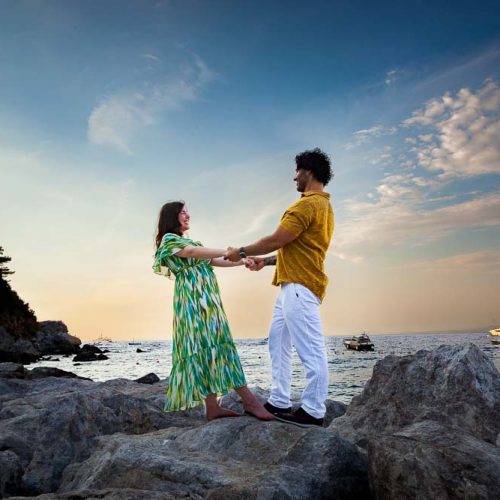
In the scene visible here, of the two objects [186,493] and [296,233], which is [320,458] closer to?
[186,493]

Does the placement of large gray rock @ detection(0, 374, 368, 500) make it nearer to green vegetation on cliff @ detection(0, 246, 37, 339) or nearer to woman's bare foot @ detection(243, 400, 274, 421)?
woman's bare foot @ detection(243, 400, 274, 421)

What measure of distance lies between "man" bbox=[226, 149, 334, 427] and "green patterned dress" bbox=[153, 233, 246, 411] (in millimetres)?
445

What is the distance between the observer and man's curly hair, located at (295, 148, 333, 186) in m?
5.43

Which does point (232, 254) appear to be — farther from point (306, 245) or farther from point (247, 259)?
point (306, 245)

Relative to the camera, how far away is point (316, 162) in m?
5.44

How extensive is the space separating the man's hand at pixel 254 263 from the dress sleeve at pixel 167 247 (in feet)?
2.47

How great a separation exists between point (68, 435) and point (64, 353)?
9026 cm

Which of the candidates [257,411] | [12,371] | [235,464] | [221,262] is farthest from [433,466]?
[12,371]

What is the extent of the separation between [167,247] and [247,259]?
3.04ft

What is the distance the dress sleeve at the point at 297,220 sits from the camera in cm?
512

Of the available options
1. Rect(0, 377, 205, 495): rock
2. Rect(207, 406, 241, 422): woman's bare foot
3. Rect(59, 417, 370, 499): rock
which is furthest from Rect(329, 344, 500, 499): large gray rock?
Rect(0, 377, 205, 495): rock

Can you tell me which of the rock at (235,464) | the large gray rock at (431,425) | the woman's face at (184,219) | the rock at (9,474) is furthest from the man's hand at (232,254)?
the rock at (9,474)

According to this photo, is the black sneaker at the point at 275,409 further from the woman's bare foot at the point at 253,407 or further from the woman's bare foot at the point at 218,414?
the woman's bare foot at the point at 218,414

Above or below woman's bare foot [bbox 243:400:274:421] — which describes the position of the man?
above
